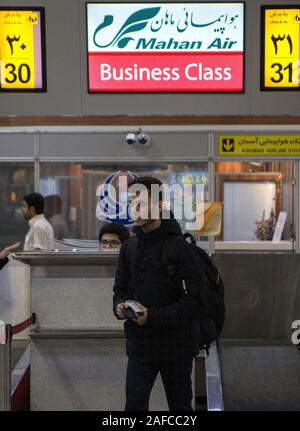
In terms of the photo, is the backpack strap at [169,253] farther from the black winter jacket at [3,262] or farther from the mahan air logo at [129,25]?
the mahan air logo at [129,25]

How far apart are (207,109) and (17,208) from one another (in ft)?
9.64

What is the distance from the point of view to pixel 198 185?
7.33 meters

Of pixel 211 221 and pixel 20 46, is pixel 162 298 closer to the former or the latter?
pixel 211 221

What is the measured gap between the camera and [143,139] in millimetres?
7133

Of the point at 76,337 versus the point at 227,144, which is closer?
the point at 76,337

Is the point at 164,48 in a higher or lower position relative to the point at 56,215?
higher

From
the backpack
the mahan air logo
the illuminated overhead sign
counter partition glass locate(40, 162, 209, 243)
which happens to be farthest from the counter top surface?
counter partition glass locate(40, 162, 209, 243)

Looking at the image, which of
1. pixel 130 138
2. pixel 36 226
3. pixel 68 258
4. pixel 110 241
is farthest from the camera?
pixel 130 138

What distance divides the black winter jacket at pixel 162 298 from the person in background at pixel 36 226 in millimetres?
2851

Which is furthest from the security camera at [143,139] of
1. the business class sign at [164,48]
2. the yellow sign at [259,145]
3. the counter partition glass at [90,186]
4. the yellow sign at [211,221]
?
the yellow sign at [211,221]

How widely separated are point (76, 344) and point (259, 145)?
4.37 metres

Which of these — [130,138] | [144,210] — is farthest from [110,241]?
[130,138]
